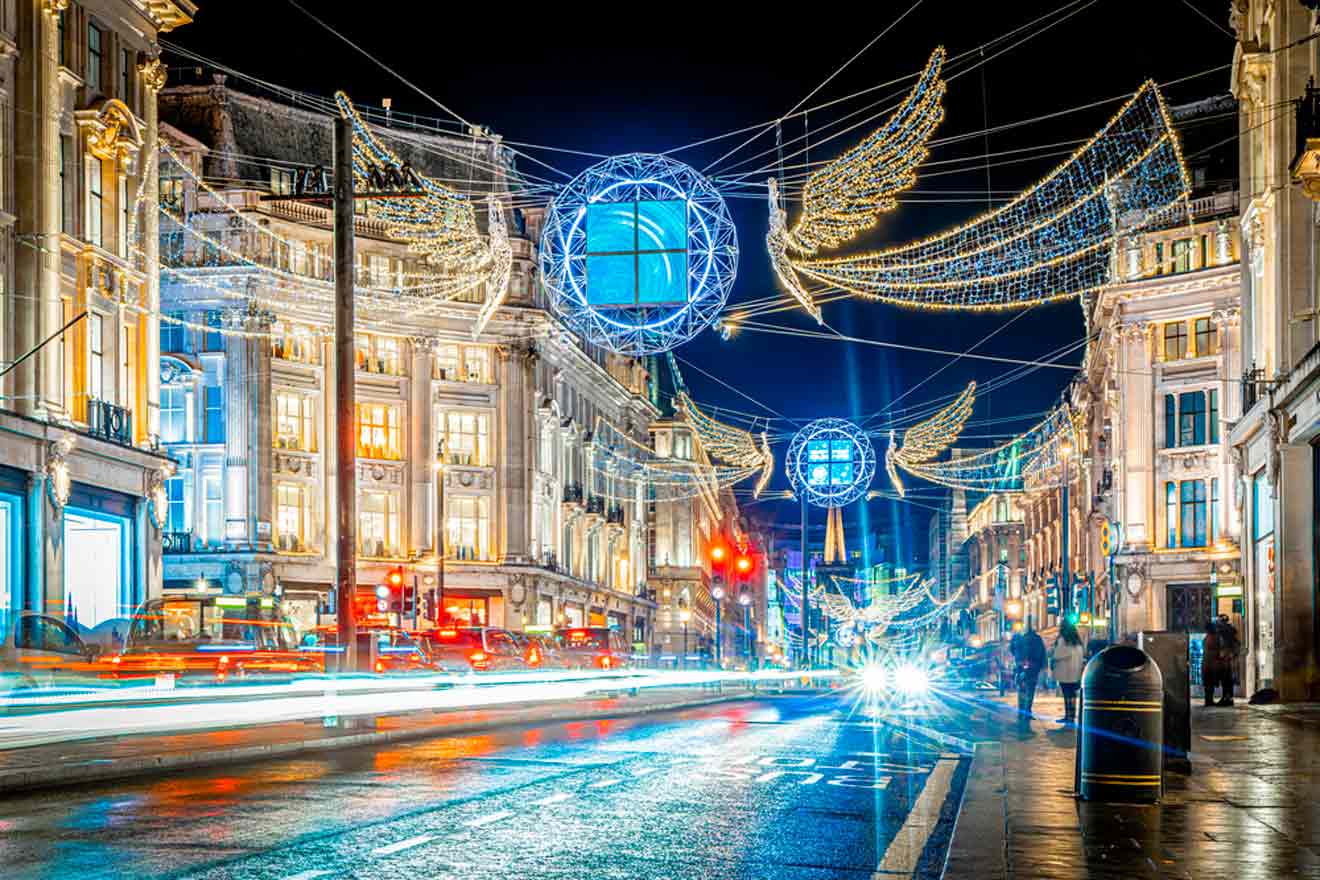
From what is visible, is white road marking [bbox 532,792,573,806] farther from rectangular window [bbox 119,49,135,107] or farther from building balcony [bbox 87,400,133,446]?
rectangular window [bbox 119,49,135,107]

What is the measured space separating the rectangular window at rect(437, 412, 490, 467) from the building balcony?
2915 centimetres

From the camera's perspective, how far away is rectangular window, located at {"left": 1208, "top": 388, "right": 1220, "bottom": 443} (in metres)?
59.7

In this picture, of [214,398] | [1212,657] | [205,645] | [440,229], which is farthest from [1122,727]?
[214,398]

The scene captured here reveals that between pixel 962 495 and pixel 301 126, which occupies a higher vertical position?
pixel 301 126

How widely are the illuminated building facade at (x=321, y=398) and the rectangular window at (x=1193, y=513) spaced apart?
24757 mm

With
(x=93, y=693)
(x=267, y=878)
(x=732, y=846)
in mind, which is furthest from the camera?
(x=93, y=693)

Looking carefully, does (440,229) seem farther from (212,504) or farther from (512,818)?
(512,818)

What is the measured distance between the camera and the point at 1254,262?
38312 millimetres

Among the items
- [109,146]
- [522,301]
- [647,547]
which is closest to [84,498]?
[109,146]

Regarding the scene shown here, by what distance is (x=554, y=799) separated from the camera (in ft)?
46.8

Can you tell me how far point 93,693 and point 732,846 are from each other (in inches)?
425

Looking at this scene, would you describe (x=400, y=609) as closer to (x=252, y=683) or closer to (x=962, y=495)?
(x=252, y=683)

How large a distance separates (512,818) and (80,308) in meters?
28.4

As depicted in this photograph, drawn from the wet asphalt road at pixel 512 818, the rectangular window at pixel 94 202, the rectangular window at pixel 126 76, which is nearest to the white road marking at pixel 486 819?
the wet asphalt road at pixel 512 818
